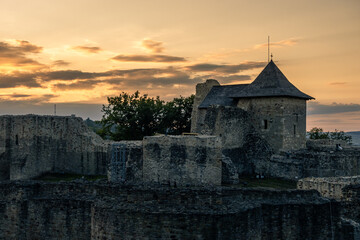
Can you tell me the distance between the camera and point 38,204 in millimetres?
15336

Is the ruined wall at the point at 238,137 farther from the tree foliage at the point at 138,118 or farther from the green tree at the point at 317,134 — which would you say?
the green tree at the point at 317,134

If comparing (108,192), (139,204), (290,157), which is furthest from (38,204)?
(290,157)

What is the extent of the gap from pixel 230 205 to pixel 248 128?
59.2ft

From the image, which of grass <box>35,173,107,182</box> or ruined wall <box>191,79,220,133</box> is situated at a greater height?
ruined wall <box>191,79,220,133</box>

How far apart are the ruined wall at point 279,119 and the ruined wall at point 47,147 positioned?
33.3 ft

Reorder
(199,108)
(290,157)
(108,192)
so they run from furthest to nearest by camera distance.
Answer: (199,108) → (290,157) → (108,192)

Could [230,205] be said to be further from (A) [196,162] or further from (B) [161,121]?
(B) [161,121]

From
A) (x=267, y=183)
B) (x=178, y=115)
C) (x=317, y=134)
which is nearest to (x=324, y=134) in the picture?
(x=317, y=134)

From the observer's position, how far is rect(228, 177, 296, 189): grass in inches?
950

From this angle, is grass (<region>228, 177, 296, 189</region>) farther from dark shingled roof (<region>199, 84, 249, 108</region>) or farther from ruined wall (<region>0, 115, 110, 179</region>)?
ruined wall (<region>0, 115, 110, 179</region>)

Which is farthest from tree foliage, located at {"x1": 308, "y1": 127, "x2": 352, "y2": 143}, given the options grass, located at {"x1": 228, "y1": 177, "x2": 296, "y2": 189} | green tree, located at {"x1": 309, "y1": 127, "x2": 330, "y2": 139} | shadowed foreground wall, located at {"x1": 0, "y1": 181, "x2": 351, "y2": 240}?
shadowed foreground wall, located at {"x1": 0, "y1": 181, "x2": 351, "y2": 240}

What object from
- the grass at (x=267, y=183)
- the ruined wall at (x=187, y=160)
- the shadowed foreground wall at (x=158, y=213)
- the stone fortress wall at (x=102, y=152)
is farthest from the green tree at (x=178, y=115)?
the shadowed foreground wall at (x=158, y=213)

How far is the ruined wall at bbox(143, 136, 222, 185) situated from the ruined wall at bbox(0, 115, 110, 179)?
6.84 meters

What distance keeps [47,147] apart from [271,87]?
1499 centimetres
